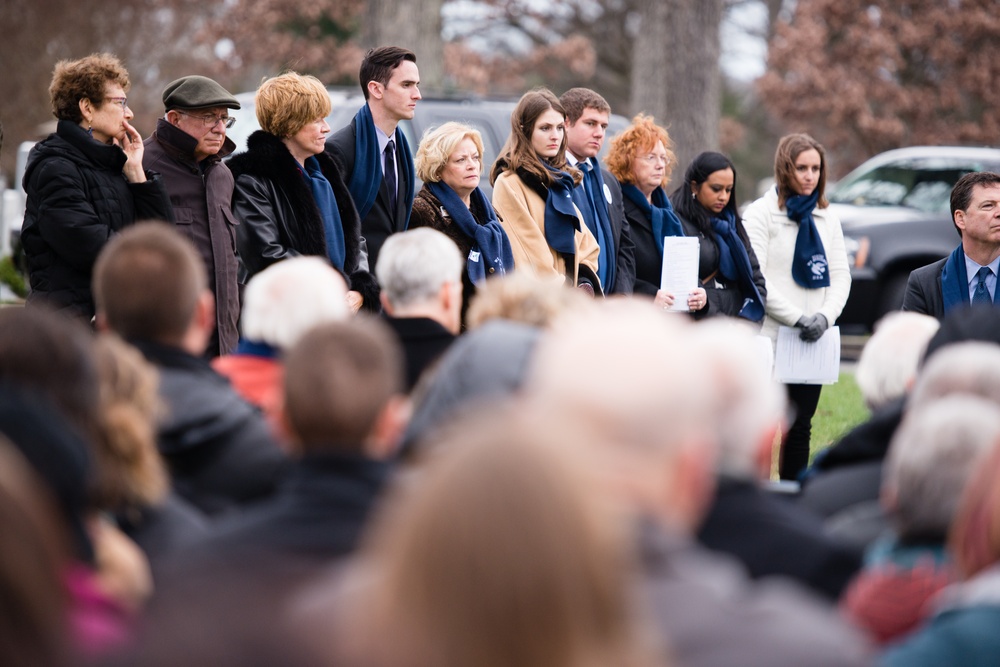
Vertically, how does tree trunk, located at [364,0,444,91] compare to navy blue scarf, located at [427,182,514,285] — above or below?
above

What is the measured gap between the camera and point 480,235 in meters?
7.14

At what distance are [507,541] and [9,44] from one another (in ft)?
102

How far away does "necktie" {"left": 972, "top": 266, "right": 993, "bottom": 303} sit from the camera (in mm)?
7004

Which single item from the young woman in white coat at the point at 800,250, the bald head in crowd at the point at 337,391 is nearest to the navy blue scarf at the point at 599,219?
the young woman in white coat at the point at 800,250

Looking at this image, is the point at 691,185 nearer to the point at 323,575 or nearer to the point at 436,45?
the point at 323,575

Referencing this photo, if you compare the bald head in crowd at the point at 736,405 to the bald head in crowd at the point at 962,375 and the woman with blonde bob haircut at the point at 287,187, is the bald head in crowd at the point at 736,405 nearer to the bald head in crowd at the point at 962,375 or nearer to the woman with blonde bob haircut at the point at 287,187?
the bald head in crowd at the point at 962,375

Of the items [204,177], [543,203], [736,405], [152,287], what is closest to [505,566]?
[736,405]

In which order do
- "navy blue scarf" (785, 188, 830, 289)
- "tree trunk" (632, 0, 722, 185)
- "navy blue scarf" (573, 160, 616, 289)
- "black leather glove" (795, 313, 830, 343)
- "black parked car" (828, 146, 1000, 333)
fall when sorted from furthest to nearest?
1. "tree trunk" (632, 0, 722, 185)
2. "black parked car" (828, 146, 1000, 333)
3. "navy blue scarf" (785, 188, 830, 289)
4. "black leather glove" (795, 313, 830, 343)
5. "navy blue scarf" (573, 160, 616, 289)

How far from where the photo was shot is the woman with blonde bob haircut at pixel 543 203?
293 inches

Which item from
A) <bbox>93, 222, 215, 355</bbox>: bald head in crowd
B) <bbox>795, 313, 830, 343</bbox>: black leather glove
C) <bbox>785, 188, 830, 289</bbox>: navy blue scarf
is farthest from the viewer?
<bbox>785, 188, 830, 289</bbox>: navy blue scarf

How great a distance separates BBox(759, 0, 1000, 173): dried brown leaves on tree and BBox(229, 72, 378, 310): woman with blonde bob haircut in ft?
71.3

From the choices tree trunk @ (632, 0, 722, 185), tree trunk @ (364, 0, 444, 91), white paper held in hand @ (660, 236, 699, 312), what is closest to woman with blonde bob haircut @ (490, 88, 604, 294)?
white paper held in hand @ (660, 236, 699, 312)

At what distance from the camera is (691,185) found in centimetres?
802

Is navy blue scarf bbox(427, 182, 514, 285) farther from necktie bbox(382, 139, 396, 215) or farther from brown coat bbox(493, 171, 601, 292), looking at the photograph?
necktie bbox(382, 139, 396, 215)
